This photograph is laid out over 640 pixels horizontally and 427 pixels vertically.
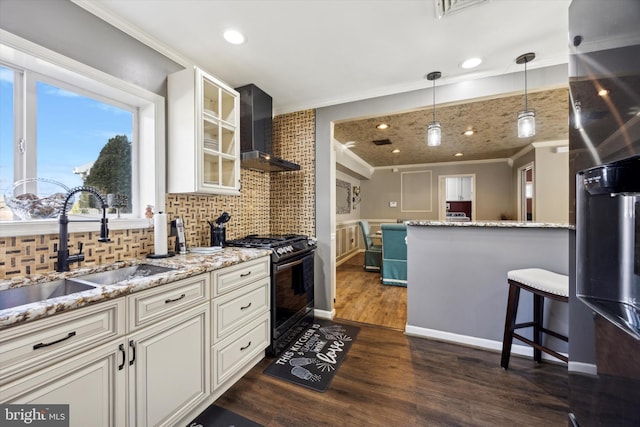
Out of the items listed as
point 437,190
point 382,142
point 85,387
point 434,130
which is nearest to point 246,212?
point 85,387

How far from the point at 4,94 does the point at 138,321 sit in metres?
1.39

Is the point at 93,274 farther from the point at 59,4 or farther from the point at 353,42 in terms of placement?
the point at 353,42

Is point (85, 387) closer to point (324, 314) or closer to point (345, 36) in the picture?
point (324, 314)

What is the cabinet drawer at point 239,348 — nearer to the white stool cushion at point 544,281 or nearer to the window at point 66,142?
the window at point 66,142

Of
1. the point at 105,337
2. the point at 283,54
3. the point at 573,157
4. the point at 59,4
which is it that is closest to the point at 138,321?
the point at 105,337

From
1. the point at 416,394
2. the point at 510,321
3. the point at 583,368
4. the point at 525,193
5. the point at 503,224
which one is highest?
the point at 525,193

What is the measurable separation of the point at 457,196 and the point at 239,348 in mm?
6897

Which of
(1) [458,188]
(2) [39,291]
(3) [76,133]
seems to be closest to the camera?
(2) [39,291]

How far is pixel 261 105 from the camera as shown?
261 cm

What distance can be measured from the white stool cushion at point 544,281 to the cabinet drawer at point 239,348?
6.37 feet

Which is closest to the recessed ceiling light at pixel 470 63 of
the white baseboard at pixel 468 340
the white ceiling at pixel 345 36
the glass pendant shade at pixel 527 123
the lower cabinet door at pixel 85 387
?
the white ceiling at pixel 345 36

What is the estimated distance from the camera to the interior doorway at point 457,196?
21.6 feet

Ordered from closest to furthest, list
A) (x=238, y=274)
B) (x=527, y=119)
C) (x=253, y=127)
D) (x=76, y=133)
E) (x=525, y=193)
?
(x=76, y=133), (x=238, y=274), (x=527, y=119), (x=253, y=127), (x=525, y=193)

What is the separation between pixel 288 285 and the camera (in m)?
2.32
